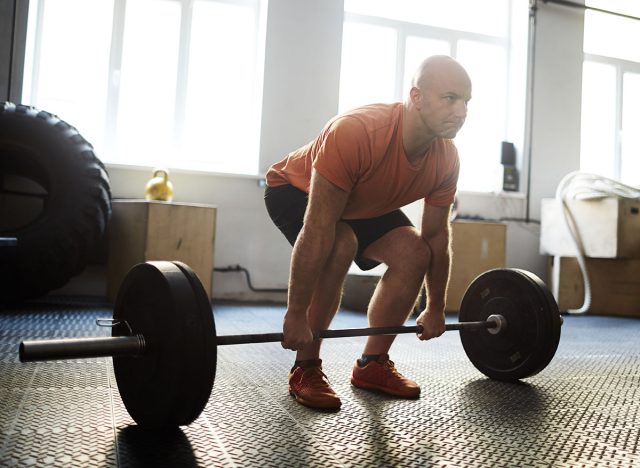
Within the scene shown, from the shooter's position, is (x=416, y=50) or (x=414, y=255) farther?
(x=416, y=50)

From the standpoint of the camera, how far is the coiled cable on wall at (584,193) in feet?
13.2

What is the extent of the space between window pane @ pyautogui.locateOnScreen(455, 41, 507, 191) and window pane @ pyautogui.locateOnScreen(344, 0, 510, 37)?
0.53 feet

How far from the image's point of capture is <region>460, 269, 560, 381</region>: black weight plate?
1635mm

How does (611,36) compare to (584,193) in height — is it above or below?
above

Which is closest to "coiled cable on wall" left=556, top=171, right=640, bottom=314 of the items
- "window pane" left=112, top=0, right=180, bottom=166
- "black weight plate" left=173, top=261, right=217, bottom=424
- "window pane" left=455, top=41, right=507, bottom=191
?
"window pane" left=455, top=41, right=507, bottom=191

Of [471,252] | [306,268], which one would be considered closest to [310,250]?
[306,268]

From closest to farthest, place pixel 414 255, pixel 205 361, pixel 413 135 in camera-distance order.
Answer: pixel 205 361
pixel 413 135
pixel 414 255

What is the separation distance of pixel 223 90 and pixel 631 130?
397cm

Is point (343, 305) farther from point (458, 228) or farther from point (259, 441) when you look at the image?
point (259, 441)

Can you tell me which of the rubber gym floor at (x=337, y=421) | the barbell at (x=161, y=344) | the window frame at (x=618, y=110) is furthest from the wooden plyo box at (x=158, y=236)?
the window frame at (x=618, y=110)

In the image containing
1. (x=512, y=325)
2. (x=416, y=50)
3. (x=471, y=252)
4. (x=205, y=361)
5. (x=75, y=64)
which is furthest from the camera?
(x=416, y=50)

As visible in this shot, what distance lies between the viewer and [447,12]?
15.9 ft

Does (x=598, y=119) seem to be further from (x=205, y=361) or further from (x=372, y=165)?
(x=205, y=361)

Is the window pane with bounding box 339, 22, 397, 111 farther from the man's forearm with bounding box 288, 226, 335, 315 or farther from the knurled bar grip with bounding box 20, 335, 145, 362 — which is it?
the knurled bar grip with bounding box 20, 335, 145, 362
